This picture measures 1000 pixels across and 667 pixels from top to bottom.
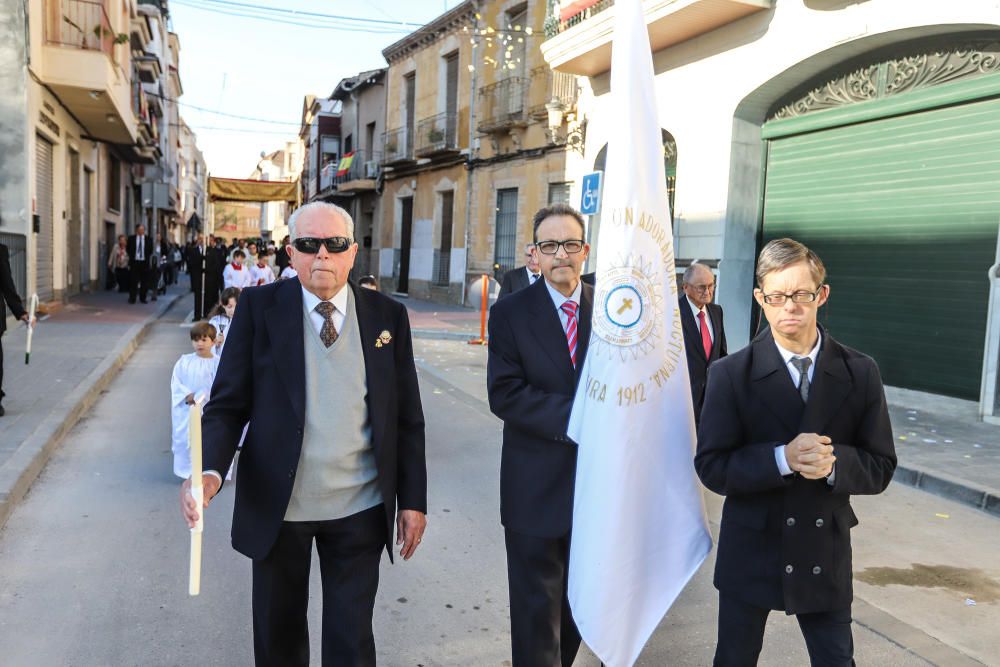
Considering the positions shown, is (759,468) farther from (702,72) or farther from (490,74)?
(490,74)

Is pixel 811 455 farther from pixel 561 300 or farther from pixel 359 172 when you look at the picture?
pixel 359 172

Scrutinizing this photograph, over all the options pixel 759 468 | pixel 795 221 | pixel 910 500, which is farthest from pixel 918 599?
pixel 795 221

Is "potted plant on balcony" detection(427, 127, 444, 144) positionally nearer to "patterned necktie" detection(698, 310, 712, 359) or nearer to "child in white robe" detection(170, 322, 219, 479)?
"child in white robe" detection(170, 322, 219, 479)

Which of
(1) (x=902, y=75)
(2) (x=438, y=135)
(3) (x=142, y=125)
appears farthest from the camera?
(3) (x=142, y=125)

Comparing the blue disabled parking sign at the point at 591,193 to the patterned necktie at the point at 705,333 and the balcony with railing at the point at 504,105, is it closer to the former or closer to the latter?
the patterned necktie at the point at 705,333

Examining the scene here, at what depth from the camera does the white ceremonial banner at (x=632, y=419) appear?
268cm

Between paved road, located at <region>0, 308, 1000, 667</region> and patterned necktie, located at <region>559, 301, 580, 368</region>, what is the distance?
4.68 ft

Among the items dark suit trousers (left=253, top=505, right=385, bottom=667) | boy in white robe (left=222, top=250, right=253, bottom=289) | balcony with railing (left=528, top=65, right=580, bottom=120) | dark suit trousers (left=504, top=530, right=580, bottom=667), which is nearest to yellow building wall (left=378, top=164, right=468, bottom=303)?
balcony with railing (left=528, top=65, right=580, bottom=120)

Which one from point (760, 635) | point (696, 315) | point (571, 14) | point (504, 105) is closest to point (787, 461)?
point (760, 635)

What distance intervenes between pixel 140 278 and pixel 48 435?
50.1 feet

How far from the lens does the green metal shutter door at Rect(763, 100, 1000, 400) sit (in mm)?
8945

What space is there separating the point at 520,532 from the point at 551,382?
0.54 m

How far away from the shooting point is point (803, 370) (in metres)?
2.44

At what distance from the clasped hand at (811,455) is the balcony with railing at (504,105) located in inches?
742
